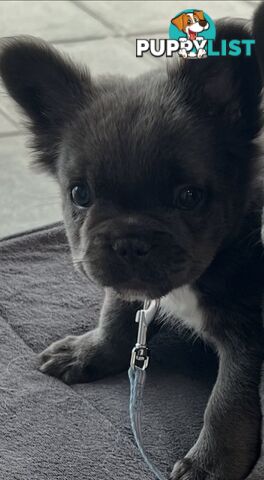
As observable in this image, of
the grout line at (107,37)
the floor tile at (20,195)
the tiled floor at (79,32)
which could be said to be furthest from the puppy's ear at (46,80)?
the grout line at (107,37)

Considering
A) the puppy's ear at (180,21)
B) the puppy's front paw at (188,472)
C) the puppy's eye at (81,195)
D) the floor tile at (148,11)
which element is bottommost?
the floor tile at (148,11)

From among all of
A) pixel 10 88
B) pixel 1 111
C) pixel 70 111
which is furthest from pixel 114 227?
pixel 1 111

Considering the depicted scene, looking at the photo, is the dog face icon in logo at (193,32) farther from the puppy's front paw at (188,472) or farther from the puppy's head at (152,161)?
the puppy's front paw at (188,472)

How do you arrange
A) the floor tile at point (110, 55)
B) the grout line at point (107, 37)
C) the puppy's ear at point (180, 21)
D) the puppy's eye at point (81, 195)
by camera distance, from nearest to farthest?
the puppy's eye at point (81, 195), the puppy's ear at point (180, 21), the floor tile at point (110, 55), the grout line at point (107, 37)

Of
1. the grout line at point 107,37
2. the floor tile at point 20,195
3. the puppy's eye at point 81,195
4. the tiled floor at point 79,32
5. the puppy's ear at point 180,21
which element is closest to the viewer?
the puppy's eye at point 81,195

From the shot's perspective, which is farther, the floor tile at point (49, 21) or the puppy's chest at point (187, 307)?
the floor tile at point (49, 21)

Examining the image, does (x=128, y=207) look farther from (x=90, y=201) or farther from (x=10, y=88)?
(x=10, y=88)
